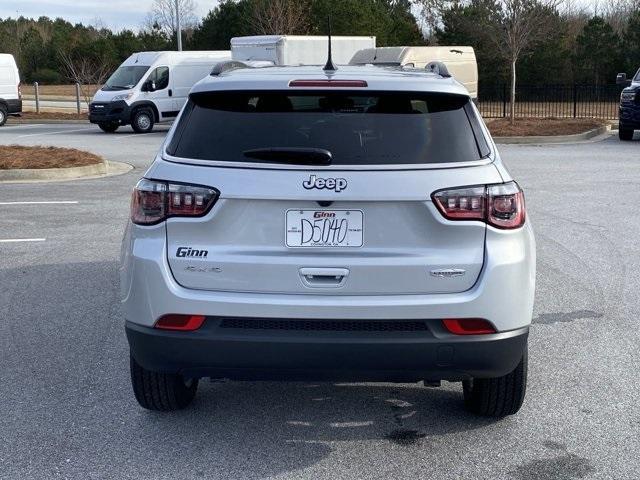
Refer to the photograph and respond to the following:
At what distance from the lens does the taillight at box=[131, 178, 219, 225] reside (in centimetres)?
402

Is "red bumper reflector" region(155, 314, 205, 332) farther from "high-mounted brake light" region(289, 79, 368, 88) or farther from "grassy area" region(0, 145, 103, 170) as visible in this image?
"grassy area" region(0, 145, 103, 170)

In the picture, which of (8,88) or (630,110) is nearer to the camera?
(630,110)

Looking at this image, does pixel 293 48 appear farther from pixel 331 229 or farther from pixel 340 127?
pixel 331 229

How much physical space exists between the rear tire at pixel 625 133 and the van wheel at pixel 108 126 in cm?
1459

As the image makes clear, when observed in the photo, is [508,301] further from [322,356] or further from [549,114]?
[549,114]

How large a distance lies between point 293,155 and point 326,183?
0.69ft

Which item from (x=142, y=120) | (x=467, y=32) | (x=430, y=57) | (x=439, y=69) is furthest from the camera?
(x=467, y=32)

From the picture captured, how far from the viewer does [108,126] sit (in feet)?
92.6

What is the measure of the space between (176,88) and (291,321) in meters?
25.8

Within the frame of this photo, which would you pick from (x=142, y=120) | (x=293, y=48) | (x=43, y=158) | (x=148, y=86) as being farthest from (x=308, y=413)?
(x=293, y=48)

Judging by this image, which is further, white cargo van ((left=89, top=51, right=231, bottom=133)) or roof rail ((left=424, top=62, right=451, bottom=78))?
white cargo van ((left=89, top=51, right=231, bottom=133))

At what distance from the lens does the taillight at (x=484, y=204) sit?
13.1ft

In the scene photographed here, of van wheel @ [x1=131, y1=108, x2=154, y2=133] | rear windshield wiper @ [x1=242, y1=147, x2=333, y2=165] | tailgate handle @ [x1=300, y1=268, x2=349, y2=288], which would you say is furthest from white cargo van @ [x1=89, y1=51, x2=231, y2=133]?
tailgate handle @ [x1=300, y1=268, x2=349, y2=288]

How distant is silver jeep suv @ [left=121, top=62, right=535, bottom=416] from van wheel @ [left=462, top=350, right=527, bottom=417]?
0.39m
